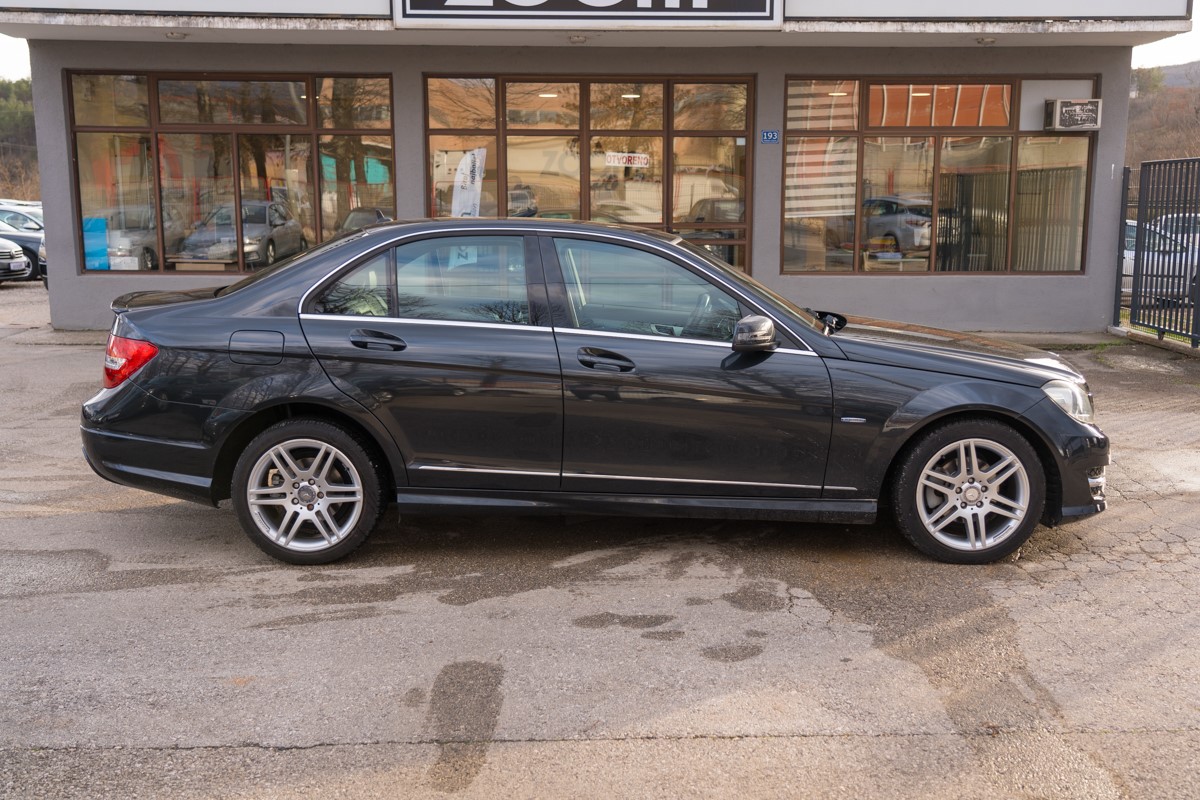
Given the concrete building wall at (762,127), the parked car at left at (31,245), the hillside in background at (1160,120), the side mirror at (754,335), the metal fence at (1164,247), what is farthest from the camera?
the hillside in background at (1160,120)

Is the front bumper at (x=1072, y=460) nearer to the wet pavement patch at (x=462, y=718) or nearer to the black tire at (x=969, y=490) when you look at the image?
the black tire at (x=969, y=490)

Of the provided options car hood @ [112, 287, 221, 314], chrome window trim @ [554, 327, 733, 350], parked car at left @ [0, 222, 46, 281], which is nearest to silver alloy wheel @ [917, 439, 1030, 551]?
chrome window trim @ [554, 327, 733, 350]

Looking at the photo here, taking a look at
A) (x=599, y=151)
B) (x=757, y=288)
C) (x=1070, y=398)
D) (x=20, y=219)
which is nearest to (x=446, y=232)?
(x=757, y=288)

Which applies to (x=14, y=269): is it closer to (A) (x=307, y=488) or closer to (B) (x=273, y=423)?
(B) (x=273, y=423)

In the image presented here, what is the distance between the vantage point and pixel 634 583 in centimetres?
520

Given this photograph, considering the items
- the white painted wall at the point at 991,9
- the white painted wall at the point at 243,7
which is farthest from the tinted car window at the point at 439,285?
the white painted wall at the point at 991,9

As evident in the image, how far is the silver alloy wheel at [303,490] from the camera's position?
533 cm

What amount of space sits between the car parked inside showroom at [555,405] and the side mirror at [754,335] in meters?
0.01

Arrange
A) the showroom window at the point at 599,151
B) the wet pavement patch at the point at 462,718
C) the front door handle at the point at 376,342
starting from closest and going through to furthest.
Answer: the wet pavement patch at the point at 462,718 < the front door handle at the point at 376,342 < the showroom window at the point at 599,151

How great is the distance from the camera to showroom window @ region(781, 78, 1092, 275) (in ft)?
43.1

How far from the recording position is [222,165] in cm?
1309

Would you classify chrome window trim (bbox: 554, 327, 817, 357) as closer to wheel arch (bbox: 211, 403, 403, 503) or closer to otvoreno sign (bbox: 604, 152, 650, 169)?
wheel arch (bbox: 211, 403, 403, 503)

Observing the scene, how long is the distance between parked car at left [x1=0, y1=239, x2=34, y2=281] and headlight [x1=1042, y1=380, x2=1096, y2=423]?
19764mm

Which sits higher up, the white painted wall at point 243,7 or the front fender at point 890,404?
the white painted wall at point 243,7
